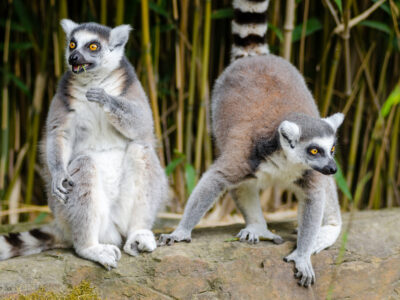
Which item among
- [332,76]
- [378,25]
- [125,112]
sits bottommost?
[125,112]

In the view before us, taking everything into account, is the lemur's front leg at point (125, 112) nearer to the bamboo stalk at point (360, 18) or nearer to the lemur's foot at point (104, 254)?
the lemur's foot at point (104, 254)

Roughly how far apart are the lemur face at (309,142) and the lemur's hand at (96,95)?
135 cm

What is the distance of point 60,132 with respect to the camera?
432cm

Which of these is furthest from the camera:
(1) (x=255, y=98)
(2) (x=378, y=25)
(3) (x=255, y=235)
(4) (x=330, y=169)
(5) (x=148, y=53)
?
(2) (x=378, y=25)

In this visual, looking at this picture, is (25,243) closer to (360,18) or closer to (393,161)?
(360,18)

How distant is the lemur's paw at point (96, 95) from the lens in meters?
4.07

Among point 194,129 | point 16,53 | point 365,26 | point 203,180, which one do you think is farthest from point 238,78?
point 16,53

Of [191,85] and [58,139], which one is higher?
[191,85]

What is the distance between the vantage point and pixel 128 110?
4254mm

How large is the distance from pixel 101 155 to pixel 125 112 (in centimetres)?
41

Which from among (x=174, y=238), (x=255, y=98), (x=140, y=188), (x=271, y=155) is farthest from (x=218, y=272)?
(x=255, y=98)

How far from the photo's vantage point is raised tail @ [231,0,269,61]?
547 centimetres

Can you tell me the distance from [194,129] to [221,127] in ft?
5.68

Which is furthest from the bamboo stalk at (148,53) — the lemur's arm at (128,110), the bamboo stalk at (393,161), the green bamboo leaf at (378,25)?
the bamboo stalk at (393,161)
